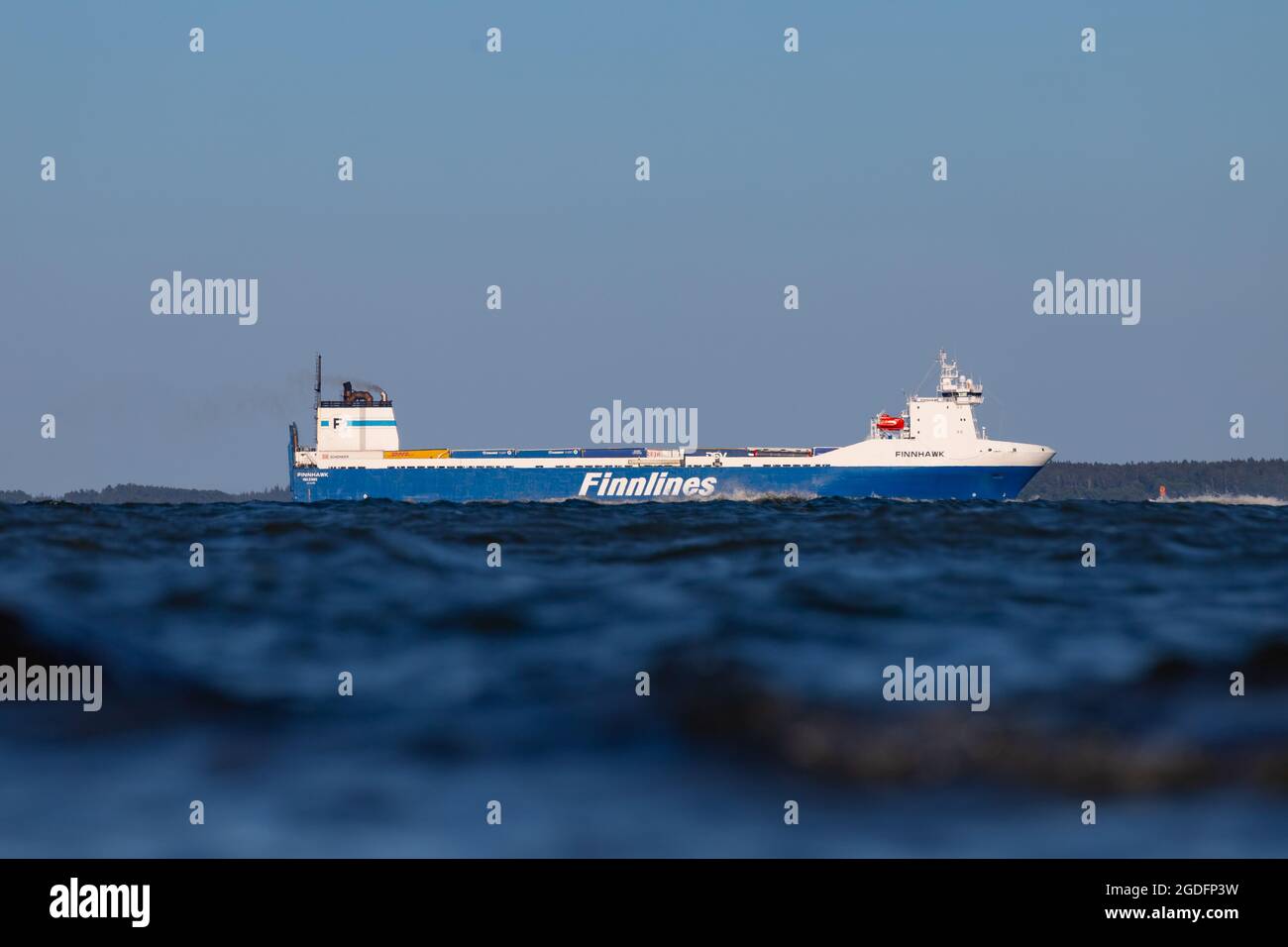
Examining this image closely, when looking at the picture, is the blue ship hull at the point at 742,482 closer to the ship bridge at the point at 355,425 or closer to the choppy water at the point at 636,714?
the ship bridge at the point at 355,425

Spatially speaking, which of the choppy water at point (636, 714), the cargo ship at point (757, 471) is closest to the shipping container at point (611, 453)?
the cargo ship at point (757, 471)

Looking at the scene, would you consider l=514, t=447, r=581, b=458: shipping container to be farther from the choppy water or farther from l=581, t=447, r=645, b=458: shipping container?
the choppy water

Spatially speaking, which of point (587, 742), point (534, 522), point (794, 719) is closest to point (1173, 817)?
point (794, 719)

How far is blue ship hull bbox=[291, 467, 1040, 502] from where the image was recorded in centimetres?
6538

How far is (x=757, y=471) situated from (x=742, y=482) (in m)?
1.00

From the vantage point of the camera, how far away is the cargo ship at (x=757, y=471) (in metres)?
65.6

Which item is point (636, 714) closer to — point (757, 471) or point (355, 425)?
point (757, 471)

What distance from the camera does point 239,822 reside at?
575 centimetres

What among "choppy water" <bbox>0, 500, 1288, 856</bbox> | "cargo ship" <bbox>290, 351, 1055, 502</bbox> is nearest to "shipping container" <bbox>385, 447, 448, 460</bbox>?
"cargo ship" <bbox>290, 351, 1055, 502</bbox>

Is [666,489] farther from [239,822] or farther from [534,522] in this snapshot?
[239,822]

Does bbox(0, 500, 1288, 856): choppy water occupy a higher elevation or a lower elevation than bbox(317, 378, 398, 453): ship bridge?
lower

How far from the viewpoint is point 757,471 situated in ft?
215

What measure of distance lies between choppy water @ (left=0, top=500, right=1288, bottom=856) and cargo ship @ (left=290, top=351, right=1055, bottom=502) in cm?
5237

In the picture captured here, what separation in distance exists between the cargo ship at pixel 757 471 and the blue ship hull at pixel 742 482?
0.17 ft
